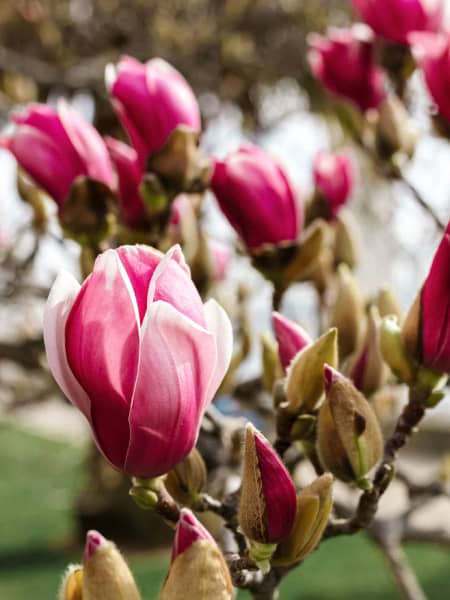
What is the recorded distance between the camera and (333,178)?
847 mm

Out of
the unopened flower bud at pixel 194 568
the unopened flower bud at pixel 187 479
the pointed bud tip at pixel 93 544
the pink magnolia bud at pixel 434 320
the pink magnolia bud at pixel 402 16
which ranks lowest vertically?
the unopened flower bud at pixel 187 479

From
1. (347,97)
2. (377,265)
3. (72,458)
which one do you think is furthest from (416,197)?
(72,458)

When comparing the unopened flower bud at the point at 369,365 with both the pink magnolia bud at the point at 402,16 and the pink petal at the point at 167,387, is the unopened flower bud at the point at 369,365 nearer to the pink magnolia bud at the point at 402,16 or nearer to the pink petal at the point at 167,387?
the pink petal at the point at 167,387

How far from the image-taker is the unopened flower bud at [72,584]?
0.38 meters

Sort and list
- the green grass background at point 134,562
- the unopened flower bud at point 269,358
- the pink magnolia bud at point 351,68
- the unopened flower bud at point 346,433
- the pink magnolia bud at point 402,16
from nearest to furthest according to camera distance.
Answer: the unopened flower bud at point 346,433
the unopened flower bud at point 269,358
the pink magnolia bud at point 402,16
the pink magnolia bud at point 351,68
the green grass background at point 134,562

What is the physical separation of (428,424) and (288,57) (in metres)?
5.28

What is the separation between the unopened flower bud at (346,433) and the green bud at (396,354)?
0.13ft

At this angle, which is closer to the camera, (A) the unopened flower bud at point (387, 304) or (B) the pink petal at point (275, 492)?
(B) the pink petal at point (275, 492)

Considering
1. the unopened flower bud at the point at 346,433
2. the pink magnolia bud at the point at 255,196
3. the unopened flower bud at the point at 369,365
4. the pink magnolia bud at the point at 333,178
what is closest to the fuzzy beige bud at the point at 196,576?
the unopened flower bud at the point at 346,433

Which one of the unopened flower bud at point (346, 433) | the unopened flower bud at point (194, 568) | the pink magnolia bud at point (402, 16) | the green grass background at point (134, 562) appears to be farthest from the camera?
the green grass background at point (134, 562)

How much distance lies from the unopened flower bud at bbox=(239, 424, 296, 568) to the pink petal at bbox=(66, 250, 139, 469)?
2.3 inches

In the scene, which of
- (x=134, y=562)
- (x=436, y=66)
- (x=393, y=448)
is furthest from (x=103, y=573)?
(x=134, y=562)

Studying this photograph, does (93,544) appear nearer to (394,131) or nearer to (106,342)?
(106,342)

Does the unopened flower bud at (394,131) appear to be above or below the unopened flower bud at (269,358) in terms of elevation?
above
